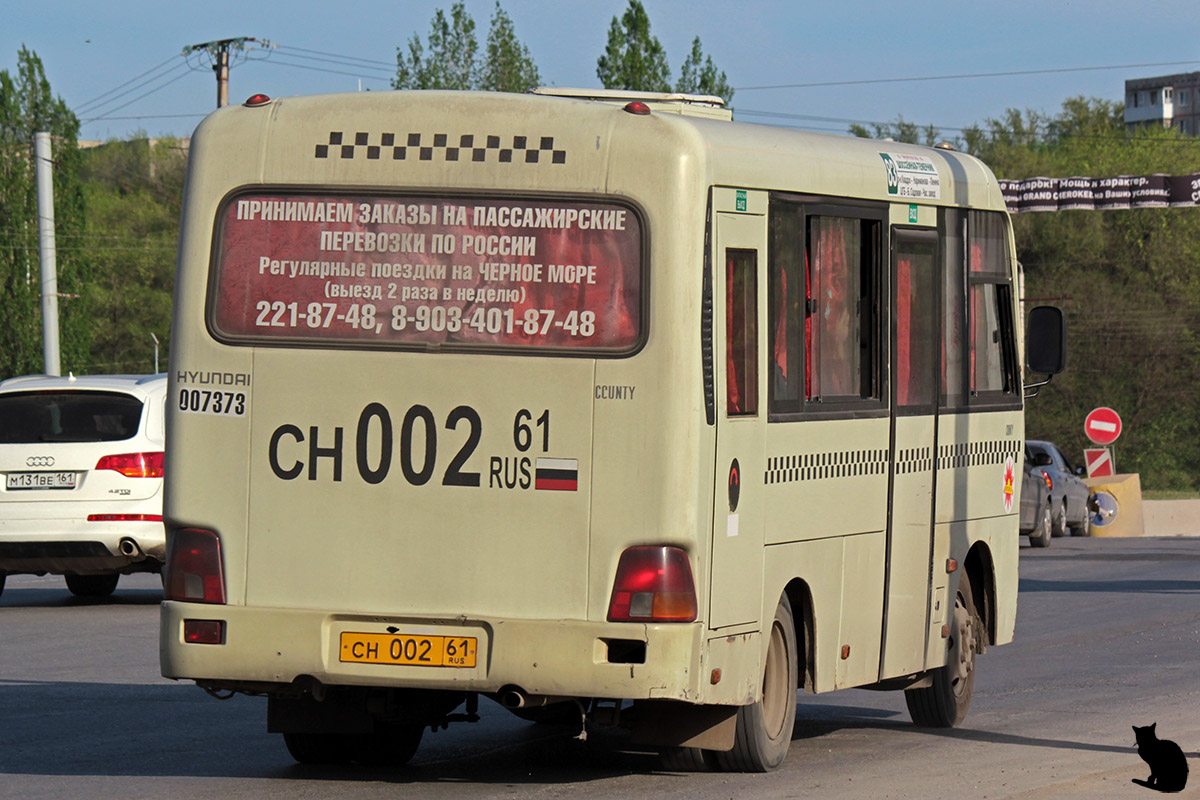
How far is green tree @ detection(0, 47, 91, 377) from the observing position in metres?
72.9

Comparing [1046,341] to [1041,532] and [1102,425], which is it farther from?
[1102,425]

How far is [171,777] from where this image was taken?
9.11 m

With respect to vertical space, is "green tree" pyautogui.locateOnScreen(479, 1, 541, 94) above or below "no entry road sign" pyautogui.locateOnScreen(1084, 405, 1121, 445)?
above

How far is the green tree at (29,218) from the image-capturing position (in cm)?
7294

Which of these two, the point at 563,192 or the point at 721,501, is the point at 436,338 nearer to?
the point at 563,192

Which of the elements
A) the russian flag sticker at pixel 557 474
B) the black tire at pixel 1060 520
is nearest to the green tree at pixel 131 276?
the black tire at pixel 1060 520

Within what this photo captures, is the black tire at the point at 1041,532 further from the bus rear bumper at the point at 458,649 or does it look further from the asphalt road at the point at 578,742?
→ the bus rear bumper at the point at 458,649

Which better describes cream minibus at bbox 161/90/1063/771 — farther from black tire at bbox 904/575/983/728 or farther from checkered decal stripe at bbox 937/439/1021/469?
black tire at bbox 904/575/983/728

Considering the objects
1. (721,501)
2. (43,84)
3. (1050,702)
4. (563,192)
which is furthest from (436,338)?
(43,84)

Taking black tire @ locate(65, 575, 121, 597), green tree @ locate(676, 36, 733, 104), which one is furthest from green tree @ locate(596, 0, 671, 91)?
black tire @ locate(65, 575, 121, 597)

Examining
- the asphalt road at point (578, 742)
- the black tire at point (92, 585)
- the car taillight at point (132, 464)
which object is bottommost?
the black tire at point (92, 585)

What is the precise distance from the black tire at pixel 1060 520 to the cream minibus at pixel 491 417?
2807cm

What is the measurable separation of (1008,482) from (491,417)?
4410mm

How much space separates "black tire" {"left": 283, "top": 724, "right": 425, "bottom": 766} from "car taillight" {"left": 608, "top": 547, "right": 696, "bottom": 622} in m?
1.86
